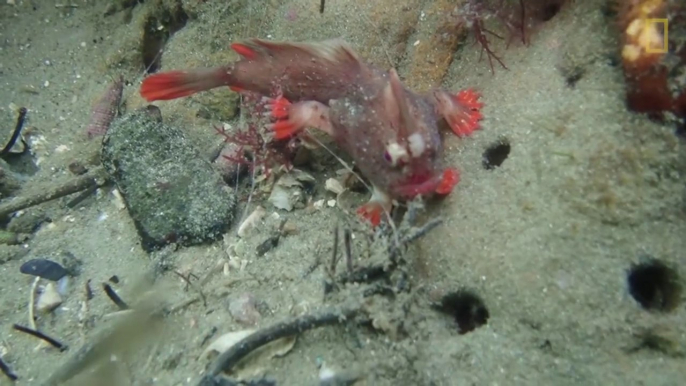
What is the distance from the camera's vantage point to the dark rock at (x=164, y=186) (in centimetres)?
386

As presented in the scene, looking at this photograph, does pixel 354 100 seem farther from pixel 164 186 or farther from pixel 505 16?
pixel 164 186

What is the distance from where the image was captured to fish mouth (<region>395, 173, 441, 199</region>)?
9.91 ft

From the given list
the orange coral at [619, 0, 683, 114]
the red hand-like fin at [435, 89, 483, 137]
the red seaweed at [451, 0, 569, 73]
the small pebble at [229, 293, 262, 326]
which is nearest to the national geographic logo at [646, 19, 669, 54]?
the orange coral at [619, 0, 683, 114]

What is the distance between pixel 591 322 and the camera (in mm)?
2494

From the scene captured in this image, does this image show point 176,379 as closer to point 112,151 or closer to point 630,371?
point 112,151

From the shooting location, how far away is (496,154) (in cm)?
324

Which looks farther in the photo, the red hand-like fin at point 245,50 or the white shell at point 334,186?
the red hand-like fin at point 245,50

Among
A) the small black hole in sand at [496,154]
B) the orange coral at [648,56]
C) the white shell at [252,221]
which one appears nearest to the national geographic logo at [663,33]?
the orange coral at [648,56]

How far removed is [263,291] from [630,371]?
85.8 inches

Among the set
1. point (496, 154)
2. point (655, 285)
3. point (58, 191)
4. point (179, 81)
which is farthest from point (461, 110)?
point (58, 191)

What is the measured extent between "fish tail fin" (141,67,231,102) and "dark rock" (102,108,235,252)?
0.35 meters

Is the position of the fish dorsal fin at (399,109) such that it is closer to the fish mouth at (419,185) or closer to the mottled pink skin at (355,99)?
the mottled pink skin at (355,99)

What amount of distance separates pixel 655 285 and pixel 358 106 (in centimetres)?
211

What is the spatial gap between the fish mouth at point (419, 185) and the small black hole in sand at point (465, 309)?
0.65 metres
